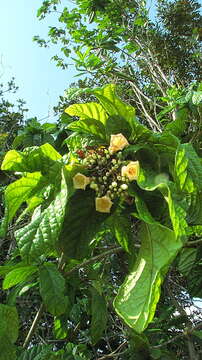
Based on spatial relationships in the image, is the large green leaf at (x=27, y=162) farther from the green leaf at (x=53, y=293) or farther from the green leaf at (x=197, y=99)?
the green leaf at (x=197, y=99)

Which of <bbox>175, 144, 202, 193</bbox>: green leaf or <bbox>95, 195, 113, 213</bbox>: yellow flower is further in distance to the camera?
<bbox>95, 195, 113, 213</bbox>: yellow flower

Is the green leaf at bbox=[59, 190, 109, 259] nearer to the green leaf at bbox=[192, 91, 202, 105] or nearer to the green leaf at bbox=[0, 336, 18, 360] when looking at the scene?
the green leaf at bbox=[0, 336, 18, 360]

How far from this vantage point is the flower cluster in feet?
2.65

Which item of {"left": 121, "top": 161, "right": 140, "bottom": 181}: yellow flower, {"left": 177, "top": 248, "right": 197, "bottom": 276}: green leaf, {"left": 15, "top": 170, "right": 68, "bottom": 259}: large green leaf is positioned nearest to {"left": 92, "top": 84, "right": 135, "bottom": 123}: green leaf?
{"left": 121, "top": 161, "right": 140, "bottom": 181}: yellow flower

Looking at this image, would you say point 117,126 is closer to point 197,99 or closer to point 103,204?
point 103,204

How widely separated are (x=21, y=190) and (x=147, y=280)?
13.1 inches

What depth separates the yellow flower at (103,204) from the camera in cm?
82

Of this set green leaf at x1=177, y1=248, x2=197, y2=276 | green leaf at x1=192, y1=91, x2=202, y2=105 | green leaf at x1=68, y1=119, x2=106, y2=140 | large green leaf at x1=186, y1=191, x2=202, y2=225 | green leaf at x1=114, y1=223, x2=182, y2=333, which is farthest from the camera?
green leaf at x1=192, y1=91, x2=202, y2=105

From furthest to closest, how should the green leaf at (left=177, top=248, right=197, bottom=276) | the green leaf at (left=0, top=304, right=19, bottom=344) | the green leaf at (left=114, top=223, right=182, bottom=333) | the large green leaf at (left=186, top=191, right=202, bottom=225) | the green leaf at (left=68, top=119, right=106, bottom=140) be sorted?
the green leaf at (left=177, top=248, right=197, bottom=276) → the green leaf at (left=0, top=304, right=19, bottom=344) → the green leaf at (left=68, top=119, right=106, bottom=140) → the large green leaf at (left=186, top=191, right=202, bottom=225) → the green leaf at (left=114, top=223, right=182, bottom=333)

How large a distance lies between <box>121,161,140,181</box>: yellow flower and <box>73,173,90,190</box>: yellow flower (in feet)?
0.24

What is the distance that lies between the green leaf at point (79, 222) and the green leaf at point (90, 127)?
15 cm

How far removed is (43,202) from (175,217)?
1.06ft

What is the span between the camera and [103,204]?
32.5 inches

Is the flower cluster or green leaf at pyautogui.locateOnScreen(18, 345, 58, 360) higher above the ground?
the flower cluster
